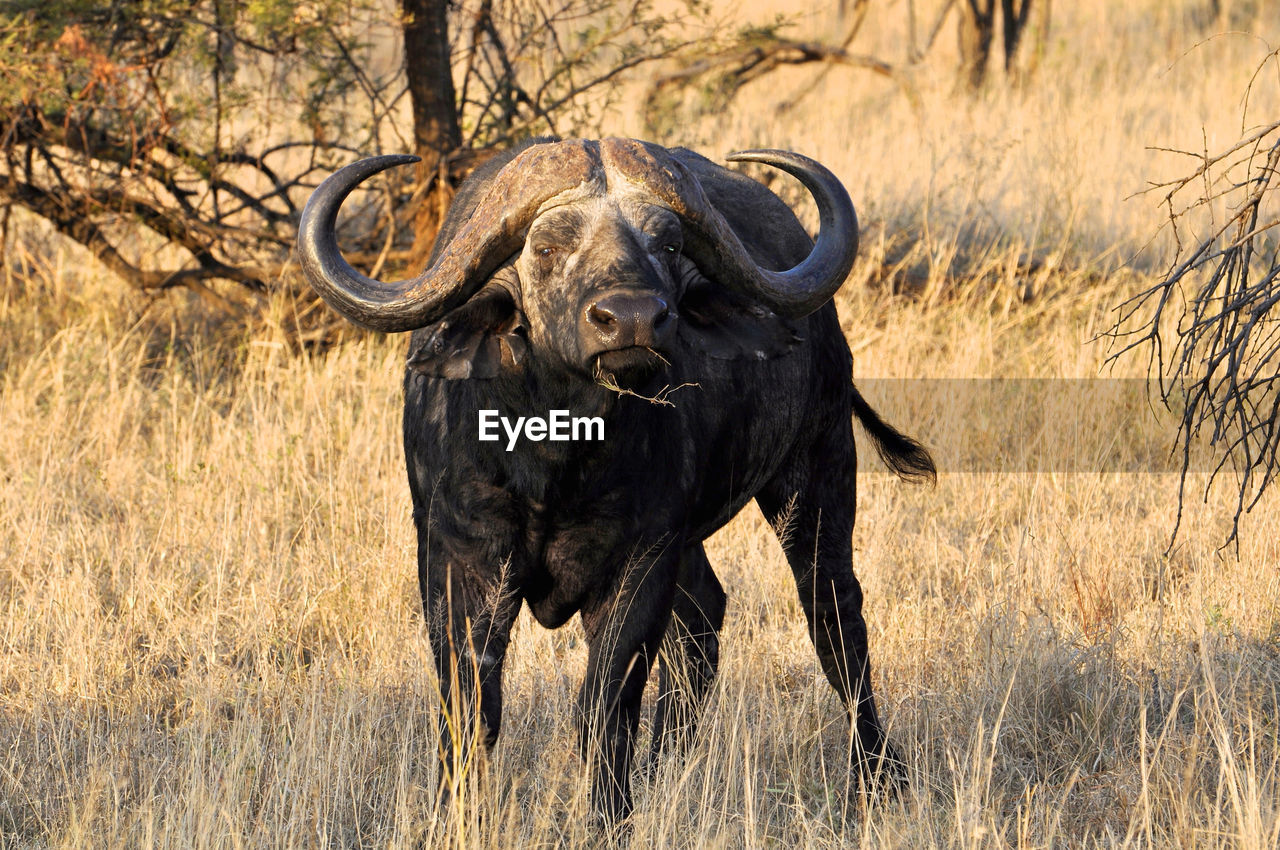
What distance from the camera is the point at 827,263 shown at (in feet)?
11.2

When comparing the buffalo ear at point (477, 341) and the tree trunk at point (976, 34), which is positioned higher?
the tree trunk at point (976, 34)

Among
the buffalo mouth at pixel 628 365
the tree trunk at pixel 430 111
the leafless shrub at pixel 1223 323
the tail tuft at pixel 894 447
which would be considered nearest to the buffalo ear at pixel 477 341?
the buffalo mouth at pixel 628 365

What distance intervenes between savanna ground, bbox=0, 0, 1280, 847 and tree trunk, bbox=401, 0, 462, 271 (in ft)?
3.00

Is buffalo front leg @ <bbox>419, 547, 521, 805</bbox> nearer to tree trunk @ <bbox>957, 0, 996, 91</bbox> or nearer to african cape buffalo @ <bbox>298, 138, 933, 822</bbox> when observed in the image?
african cape buffalo @ <bbox>298, 138, 933, 822</bbox>

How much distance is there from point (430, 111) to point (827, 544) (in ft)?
13.2

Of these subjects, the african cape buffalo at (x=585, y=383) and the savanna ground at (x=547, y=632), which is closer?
the african cape buffalo at (x=585, y=383)

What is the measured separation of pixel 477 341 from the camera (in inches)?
128

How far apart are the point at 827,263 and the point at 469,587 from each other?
47.6 inches

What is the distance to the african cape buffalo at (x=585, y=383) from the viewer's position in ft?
10.2

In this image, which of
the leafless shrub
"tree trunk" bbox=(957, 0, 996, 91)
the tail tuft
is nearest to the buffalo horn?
the leafless shrub

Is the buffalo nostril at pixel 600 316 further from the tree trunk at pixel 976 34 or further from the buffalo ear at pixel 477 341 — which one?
the tree trunk at pixel 976 34

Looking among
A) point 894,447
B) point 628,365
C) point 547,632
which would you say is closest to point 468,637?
point 628,365

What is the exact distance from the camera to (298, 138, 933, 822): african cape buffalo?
310 centimetres

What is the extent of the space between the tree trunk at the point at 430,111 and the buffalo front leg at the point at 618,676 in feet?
13.8
